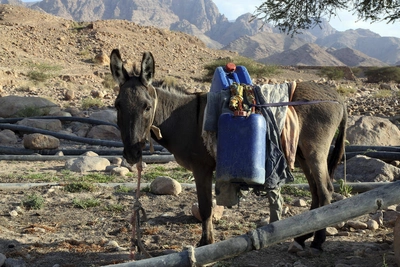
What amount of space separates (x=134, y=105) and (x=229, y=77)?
101 cm

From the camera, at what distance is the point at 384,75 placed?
121ft

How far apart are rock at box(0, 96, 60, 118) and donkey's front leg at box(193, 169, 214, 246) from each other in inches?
434

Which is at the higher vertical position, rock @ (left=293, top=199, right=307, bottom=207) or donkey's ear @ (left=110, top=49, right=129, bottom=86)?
donkey's ear @ (left=110, top=49, right=129, bottom=86)

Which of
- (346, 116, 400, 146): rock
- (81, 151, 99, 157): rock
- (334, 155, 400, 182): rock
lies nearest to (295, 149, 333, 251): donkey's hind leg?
(334, 155, 400, 182): rock

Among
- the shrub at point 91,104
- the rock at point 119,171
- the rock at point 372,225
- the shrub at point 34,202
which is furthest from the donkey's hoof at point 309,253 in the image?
the shrub at point 91,104

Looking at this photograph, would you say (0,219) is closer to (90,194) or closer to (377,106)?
(90,194)

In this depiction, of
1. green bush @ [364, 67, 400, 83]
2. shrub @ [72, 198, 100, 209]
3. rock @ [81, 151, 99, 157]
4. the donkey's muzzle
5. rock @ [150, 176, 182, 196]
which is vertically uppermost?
green bush @ [364, 67, 400, 83]

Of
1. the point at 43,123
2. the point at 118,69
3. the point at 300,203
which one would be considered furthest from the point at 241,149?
the point at 43,123

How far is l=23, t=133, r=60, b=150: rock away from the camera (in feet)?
31.8

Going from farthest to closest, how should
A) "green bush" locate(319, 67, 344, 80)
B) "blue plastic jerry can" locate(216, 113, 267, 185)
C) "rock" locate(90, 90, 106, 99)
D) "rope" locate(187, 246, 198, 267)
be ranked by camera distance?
"green bush" locate(319, 67, 344, 80), "rock" locate(90, 90, 106, 99), "blue plastic jerry can" locate(216, 113, 267, 185), "rope" locate(187, 246, 198, 267)

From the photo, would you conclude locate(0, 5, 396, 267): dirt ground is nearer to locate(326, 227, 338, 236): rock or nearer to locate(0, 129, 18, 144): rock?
locate(326, 227, 338, 236): rock

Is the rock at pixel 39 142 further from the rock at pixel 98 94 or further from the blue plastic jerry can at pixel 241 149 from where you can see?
the rock at pixel 98 94

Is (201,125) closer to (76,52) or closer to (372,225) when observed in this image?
(372,225)

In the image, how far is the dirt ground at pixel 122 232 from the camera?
4363 mm
